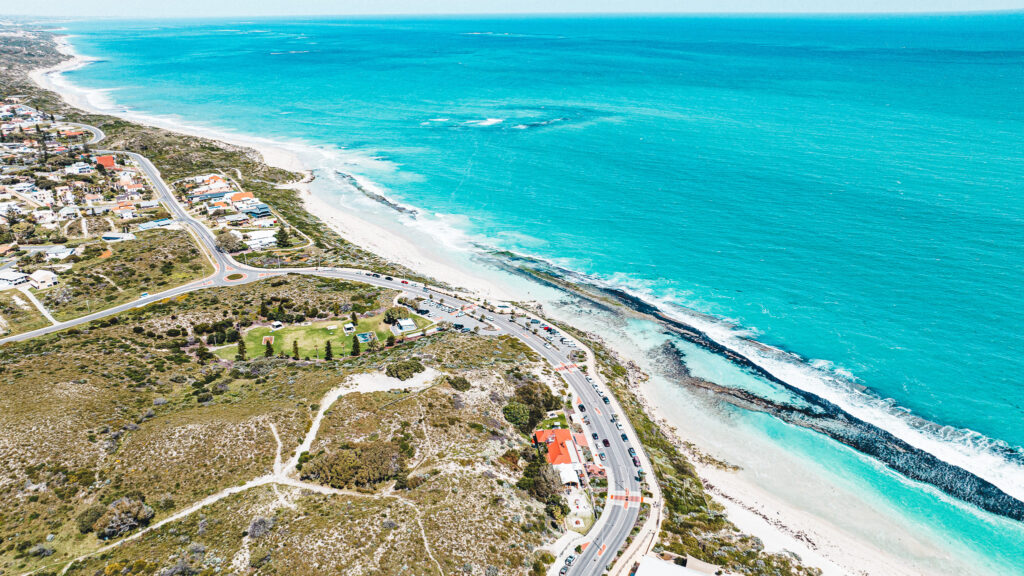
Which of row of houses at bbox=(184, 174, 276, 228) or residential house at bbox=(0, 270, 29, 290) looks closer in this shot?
residential house at bbox=(0, 270, 29, 290)

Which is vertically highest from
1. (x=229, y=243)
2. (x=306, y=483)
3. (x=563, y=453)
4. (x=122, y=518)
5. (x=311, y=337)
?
(x=563, y=453)

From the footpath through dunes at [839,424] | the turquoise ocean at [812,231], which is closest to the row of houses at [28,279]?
the turquoise ocean at [812,231]

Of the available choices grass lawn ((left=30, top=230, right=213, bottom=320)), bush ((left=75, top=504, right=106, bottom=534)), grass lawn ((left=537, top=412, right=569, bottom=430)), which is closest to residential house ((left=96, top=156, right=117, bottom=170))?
grass lawn ((left=30, top=230, right=213, bottom=320))

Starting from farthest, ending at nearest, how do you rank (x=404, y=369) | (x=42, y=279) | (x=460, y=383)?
(x=42, y=279)
(x=404, y=369)
(x=460, y=383)

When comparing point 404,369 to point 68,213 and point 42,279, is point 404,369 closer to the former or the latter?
point 42,279

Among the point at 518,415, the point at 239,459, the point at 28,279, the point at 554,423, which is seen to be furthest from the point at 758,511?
the point at 28,279

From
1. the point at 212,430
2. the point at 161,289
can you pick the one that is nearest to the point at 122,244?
the point at 161,289

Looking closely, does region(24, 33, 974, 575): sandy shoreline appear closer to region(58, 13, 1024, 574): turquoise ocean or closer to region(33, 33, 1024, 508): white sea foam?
region(58, 13, 1024, 574): turquoise ocean
